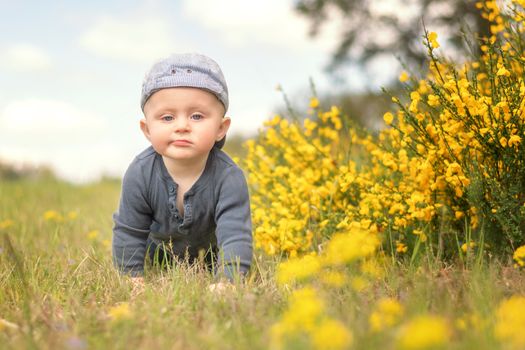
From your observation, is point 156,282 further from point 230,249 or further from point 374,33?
point 374,33

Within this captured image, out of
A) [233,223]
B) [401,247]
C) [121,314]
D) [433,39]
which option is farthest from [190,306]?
[433,39]

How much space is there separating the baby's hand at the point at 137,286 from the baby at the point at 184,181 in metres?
0.02

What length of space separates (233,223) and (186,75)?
30.1 inches

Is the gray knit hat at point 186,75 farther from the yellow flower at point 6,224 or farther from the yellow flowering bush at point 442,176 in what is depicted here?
the yellow flower at point 6,224

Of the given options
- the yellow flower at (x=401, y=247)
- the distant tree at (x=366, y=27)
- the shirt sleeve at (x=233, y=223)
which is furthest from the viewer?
the distant tree at (x=366, y=27)

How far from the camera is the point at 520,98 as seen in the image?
303cm

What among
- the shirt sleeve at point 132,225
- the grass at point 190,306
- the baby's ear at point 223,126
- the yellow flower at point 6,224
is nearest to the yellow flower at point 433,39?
the grass at point 190,306

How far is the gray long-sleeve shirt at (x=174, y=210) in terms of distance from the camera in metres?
3.25

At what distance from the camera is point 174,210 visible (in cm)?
338

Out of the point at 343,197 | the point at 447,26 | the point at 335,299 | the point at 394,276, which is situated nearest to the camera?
the point at 335,299

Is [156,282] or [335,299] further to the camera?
[156,282]

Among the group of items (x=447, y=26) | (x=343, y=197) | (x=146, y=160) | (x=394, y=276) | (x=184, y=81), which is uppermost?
(x=447, y=26)

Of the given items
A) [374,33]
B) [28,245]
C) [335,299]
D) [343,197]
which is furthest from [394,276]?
[374,33]

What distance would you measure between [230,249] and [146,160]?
28.4 inches
